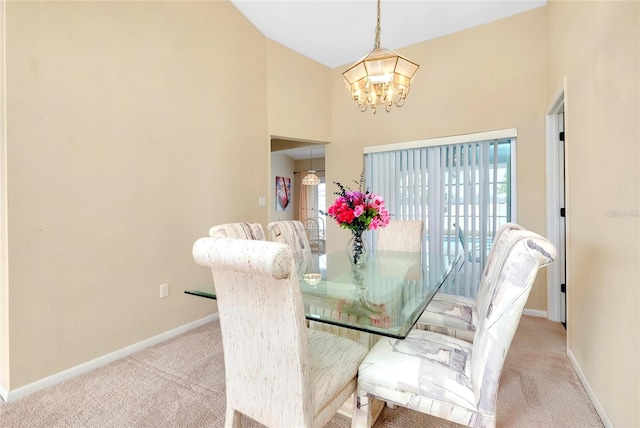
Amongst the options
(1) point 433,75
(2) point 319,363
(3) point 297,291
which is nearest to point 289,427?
(2) point 319,363

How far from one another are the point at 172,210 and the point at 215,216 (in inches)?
17.9

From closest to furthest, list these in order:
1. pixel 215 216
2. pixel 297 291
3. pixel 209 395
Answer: pixel 297 291
pixel 209 395
pixel 215 216

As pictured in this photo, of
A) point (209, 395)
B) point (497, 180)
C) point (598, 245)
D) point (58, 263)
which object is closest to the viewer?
point (598, 245)

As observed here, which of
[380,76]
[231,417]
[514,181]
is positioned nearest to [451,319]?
[231,417]

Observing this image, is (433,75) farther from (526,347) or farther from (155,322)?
(155,322)

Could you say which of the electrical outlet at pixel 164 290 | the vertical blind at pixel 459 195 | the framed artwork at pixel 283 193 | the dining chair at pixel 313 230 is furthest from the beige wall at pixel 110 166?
the framed artwork at pixel 283 193

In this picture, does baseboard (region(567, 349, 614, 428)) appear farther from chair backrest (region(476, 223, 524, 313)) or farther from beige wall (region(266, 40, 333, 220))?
beige wall (region(266, 40, 333, 220))

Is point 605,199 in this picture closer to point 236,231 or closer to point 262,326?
point 262,326

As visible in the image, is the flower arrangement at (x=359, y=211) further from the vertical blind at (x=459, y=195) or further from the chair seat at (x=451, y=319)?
the vertical blind at (x=459, y=195)

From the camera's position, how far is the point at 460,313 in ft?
5.82

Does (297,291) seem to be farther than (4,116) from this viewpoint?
No

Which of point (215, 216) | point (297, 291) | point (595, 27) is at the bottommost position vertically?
point (297, 291)

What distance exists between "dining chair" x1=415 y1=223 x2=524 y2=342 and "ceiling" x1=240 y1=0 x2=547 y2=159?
246cm

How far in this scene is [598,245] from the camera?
162cm
